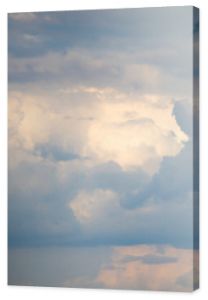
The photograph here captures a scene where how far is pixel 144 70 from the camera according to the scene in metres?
10.5

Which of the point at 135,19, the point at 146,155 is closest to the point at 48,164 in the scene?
the point at 146,155

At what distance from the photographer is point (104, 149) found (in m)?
10.6

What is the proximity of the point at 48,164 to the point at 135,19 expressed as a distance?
5.75ft

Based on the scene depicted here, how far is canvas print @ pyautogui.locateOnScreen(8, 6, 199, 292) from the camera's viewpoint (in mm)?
10398

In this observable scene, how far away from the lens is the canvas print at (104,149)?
1040 cm

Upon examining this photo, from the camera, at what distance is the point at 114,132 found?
34.8ft

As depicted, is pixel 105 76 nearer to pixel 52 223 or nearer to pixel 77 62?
pixel 77 62
